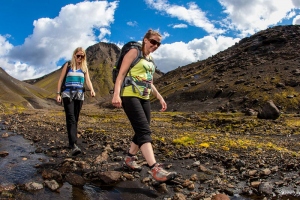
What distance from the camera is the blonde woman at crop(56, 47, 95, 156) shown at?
8.75 m

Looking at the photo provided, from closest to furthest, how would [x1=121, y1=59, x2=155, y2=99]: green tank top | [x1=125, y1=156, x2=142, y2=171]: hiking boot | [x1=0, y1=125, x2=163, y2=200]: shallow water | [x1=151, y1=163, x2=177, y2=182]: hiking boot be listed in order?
[x1=0, y1=125, x2=163, y2=200]: shallow water, [x1=151, y1=163, x2=177, y2=182]: hiking boot, [x1=121, y1=59, x2=155, y2=99]: green tank top, [x1=125, y1=156, x2=142, y2=171]: hiking boot

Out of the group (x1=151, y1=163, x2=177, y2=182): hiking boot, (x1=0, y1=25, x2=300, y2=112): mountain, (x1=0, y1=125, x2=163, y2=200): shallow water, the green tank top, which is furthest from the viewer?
(x1=0, y1=25, x2=300, y2=112): mountain

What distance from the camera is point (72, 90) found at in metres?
8.80

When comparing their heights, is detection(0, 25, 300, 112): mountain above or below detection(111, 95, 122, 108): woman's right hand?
above

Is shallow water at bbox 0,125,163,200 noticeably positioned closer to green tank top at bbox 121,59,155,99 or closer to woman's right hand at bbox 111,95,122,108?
woman's right hand at bbox 111,95,122,108

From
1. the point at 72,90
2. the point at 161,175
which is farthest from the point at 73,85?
the point at 161,175

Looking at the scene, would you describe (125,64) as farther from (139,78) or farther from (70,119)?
(70,119)

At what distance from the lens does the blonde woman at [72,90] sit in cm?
875

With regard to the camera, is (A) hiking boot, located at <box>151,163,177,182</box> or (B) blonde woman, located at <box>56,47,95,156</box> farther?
(B) blonde woman, located at <box>56,47,95,156</box>

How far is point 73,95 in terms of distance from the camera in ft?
28.8

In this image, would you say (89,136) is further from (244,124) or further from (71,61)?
(244,124)

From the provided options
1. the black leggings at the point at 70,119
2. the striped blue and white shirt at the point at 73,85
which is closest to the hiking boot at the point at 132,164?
the black leggings at the point at 70,119

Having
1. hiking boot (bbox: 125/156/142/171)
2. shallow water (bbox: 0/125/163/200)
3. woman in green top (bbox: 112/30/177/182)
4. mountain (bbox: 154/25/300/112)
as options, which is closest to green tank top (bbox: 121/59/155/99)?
woman in green top (bbox: 112/30/177/182)

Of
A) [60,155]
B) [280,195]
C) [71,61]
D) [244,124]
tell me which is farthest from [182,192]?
[244,124]
